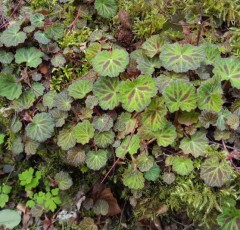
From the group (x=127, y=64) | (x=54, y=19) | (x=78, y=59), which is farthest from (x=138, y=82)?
(x=54, y=19)

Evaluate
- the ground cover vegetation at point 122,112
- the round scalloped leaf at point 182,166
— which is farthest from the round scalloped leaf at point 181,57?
the round scalloped leaf at point 182,166

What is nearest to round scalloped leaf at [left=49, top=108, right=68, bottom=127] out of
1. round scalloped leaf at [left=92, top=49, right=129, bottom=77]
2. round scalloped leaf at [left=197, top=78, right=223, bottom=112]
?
round scalloped leaf at [left=92, top=49, right=129, bottom=77]

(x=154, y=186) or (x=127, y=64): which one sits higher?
(x=127, y=64)

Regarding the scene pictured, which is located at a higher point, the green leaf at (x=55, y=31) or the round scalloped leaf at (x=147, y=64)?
the round scalloped leaf at (x=147, y=64)

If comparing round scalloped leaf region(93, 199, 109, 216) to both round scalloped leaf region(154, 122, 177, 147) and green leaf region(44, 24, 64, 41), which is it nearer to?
round scalloped leaf region(154, 122, 177, 147)

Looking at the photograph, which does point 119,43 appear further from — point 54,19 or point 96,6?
point 54,19

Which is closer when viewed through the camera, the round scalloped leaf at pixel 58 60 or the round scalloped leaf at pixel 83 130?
the round scalloped leaf at pixel 83 130

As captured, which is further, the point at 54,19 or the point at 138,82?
the point at 54,19

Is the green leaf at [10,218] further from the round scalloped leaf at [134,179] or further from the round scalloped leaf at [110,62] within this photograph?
the round scalloped leaf at [110,62]
